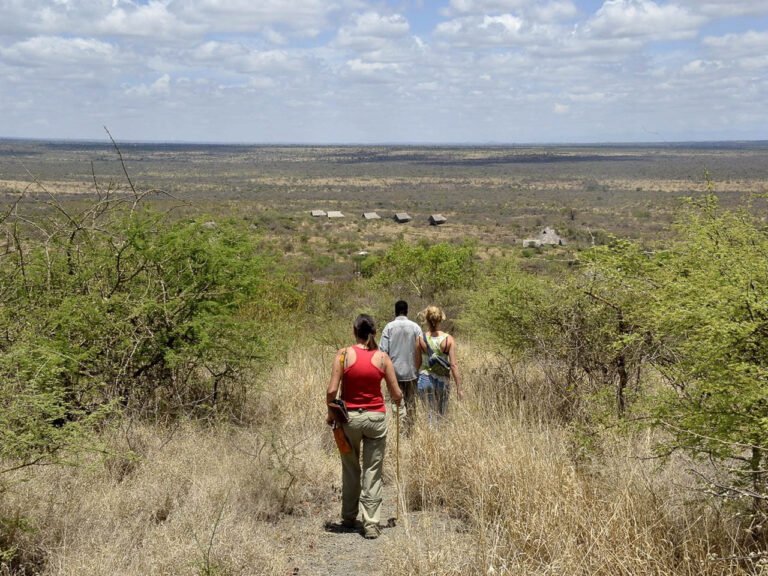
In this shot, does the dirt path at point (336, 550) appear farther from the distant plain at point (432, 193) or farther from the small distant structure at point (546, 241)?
the small distant structure at point (546, 241)

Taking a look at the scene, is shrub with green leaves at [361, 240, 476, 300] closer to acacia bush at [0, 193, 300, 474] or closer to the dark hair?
acacia bush at [0, 193, 300, 474]

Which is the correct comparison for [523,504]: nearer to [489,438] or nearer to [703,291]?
[489,438]

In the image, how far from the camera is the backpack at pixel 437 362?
7.14m

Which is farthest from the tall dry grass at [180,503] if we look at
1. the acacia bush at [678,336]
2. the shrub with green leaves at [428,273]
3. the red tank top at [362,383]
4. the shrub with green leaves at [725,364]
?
the shrub with green leaves at [428,273]

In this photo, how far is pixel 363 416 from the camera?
17.5 ft

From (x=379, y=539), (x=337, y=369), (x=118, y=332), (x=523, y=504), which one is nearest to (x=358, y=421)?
(x=337, y=369)

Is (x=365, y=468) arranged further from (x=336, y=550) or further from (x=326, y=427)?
(x=326, y=427)

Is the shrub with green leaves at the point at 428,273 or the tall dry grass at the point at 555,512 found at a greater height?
the tall dry grass at the point at 555,512

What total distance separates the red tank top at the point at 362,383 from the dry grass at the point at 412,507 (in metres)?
0.76

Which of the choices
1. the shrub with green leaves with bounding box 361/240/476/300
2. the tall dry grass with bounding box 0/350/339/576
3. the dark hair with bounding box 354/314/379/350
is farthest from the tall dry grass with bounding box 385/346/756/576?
the shrub with green leaves with bounding box 361/240/476/300

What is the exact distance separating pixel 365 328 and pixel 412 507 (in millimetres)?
1441

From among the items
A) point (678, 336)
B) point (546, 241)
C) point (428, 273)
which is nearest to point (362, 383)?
point (678, 336)

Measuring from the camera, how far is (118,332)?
6.86 meters

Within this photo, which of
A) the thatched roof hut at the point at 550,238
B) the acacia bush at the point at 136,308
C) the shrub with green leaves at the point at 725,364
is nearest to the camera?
the shrub with green leaves at the point at 725,364
